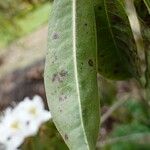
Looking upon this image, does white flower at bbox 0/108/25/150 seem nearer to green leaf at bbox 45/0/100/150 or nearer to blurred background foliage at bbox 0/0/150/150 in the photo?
blurred background foliage at bbox 0/0/150/150

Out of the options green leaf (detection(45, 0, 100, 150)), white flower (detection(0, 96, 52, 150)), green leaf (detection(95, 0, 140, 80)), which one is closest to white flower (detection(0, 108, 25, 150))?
white flower (detection(0, 96, 52, 150))

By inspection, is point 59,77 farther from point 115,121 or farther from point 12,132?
point 115,121

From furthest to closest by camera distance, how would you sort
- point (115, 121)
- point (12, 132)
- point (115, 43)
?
point (115, 121), point (12, 132), point (115, 43)

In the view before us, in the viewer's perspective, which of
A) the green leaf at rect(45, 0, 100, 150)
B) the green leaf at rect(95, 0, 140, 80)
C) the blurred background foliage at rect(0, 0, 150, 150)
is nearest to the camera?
the green leaf at rect(45, 0, 100, 150)

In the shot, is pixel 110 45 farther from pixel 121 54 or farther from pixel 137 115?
pixel 137 115

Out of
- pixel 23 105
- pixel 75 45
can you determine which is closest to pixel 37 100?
pixel 23 105

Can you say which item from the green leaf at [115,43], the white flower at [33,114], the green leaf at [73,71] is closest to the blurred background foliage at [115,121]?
the white flower at [33,114]

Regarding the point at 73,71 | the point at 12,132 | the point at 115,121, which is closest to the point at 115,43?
the point at 73,71
